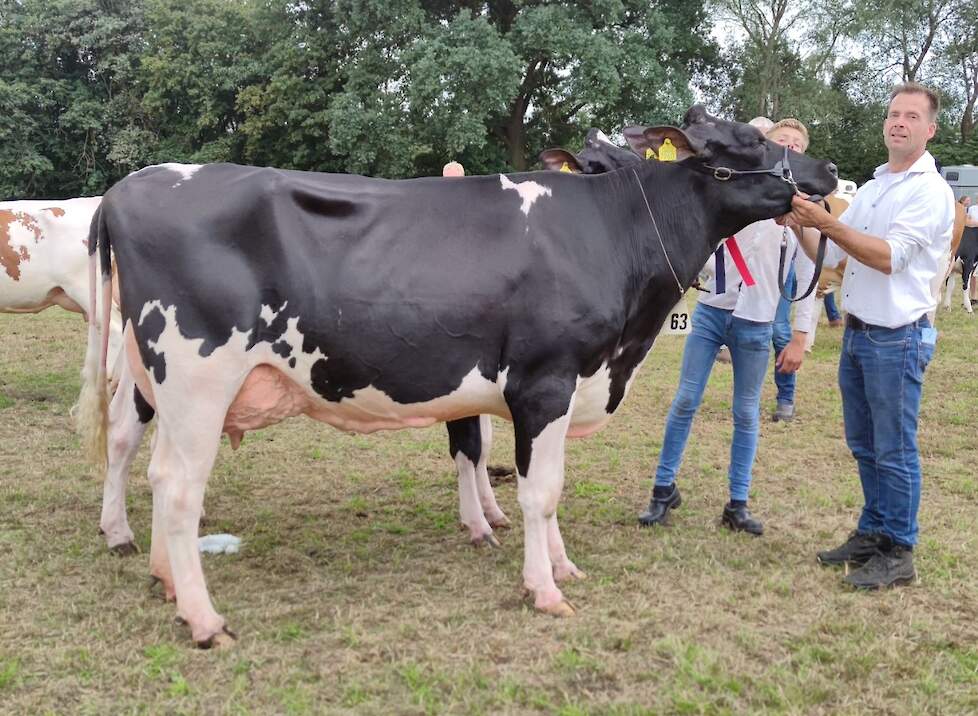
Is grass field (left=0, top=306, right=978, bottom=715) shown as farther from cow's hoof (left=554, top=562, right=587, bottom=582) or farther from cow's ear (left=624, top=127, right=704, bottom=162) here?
cow's ear (left=624, top=127, right=704, bottom=162)

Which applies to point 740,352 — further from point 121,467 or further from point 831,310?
point 831,310

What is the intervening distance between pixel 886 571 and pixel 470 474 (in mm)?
2180

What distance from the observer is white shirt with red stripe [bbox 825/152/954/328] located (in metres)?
4.00

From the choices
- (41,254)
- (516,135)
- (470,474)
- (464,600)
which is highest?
(516,135)

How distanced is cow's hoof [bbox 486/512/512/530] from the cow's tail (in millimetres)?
2200

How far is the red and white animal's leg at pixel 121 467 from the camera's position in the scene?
187 inches

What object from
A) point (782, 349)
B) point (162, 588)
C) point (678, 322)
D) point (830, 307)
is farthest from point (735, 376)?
point (830, 307)

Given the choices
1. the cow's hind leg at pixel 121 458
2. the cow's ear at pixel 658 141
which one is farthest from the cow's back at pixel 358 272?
the cow's hind leg at pixel 121 458

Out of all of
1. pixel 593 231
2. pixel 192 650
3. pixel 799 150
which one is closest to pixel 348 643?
pixel 192 650

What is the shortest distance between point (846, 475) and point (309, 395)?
4068 mm

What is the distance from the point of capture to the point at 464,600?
4.19 metres

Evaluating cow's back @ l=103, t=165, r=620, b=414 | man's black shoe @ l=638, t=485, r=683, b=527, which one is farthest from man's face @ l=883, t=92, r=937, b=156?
man's black shoe @ l=638, t=485, r=683, b=527

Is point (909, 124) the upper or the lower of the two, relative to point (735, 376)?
upper

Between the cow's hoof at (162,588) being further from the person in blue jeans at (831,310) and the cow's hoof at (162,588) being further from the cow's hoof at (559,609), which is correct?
the person in blue jeans at (831,310)
